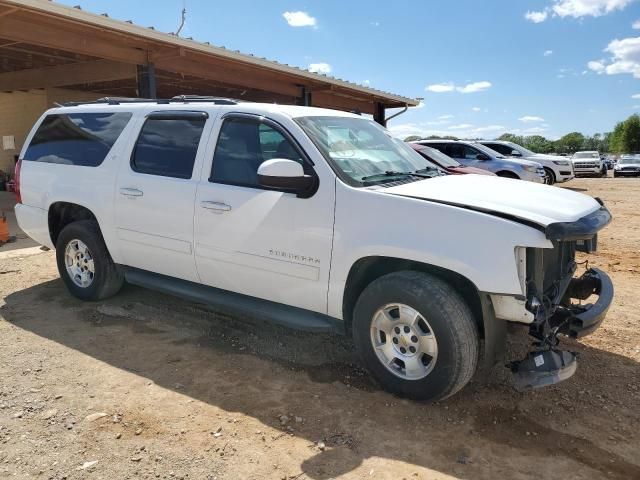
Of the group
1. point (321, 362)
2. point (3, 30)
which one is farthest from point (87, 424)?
point (3, 30)

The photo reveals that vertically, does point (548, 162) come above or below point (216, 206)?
above

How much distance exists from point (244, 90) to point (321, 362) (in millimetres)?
14797

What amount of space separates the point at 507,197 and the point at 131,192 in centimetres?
308

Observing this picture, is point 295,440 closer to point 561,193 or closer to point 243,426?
point 243,426

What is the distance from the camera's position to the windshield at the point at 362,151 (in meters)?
3.68

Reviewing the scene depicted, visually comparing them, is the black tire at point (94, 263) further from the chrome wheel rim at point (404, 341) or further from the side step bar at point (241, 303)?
the chrome wheel rim at point (404, 341)

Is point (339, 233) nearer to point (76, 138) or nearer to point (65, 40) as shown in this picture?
point (76, 138)

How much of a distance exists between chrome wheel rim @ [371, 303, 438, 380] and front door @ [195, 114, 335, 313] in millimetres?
453

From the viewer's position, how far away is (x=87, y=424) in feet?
10.5

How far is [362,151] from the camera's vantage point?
398 cm

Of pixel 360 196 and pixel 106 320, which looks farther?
pixel 106 320

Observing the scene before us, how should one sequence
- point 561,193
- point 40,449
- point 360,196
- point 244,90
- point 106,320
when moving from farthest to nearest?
point 244,90 → point 106,320 → point 561,193 → point 360,196 → point 40,449

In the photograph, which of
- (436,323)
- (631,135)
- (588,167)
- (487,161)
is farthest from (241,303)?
(631,135)

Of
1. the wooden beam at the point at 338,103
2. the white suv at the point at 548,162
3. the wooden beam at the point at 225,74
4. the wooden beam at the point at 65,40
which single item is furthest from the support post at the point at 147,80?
the white suv at the point at 548,162
